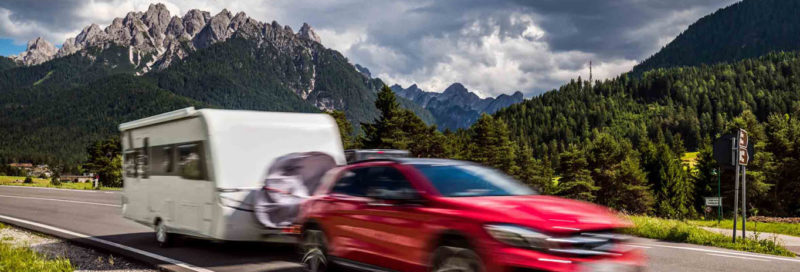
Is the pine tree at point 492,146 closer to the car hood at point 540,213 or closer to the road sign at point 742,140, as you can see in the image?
the road sign at point 742,140

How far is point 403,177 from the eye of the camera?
6.84 meters

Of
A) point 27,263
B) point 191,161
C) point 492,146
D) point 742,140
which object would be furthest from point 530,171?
point 27,263

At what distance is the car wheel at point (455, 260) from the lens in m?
5.63

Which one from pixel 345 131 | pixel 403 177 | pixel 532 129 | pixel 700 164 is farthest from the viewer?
pixel 532 129

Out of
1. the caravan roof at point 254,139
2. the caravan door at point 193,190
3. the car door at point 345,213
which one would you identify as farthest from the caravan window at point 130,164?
the car door at point 345,213

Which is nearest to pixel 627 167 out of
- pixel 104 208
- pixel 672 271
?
pixel 104 208

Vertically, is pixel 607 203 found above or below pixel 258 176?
below

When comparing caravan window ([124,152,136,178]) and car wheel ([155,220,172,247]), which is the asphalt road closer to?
car wheel ([155,220,172,247])

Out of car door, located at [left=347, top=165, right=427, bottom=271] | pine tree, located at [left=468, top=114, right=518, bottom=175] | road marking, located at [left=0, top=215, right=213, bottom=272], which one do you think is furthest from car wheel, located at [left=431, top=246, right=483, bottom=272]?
pine tree, located at [left=468, top=114, right=518, bottom=175]

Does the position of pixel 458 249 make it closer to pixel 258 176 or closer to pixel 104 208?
pixel 258 176

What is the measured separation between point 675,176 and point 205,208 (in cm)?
8911

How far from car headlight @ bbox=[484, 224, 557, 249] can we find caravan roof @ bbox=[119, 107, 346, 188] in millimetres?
5406

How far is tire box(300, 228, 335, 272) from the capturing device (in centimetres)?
778

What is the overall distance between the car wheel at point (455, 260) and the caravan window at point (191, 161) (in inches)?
205
